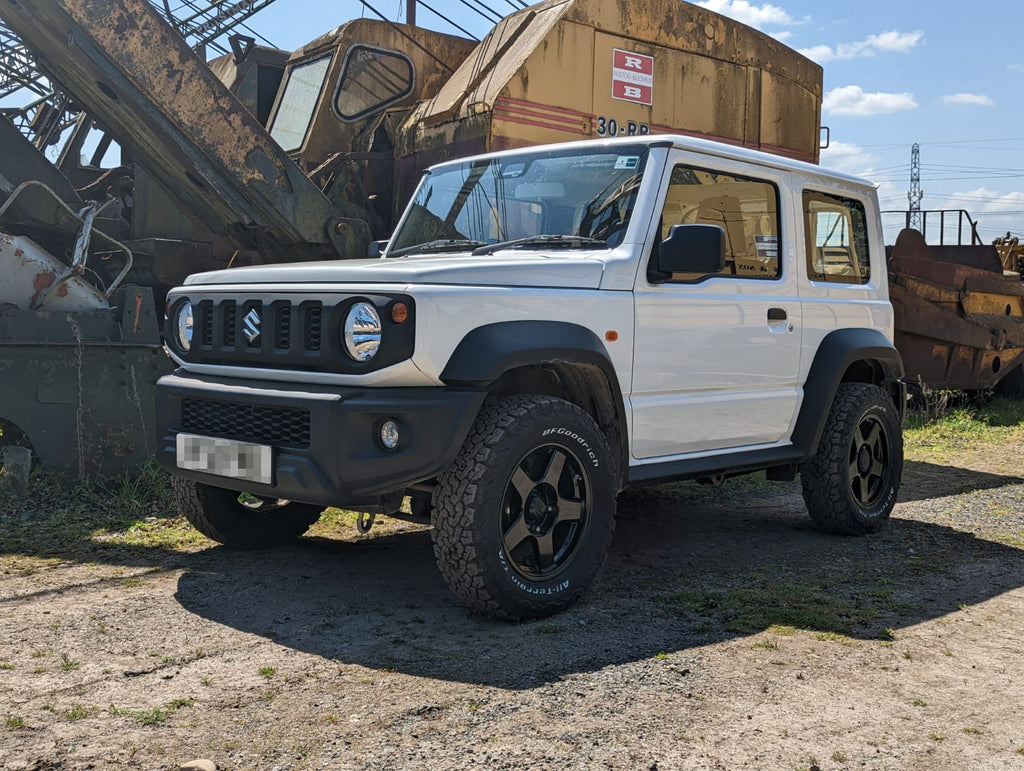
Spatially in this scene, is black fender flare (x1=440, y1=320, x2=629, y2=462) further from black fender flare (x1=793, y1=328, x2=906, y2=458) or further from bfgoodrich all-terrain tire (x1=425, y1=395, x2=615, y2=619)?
Answer: black fender flare (x1=793, y1=328, x2=906, y2=458)

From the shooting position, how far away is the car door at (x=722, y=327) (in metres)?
4.48

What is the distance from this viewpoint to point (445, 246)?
4.79 metres

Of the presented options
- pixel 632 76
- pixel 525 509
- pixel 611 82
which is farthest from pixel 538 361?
pixel 632 76

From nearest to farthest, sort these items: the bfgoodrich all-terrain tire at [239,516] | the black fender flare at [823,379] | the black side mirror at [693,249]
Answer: the black side mirror at [693,249] < the bfgoodrich all-terrain tire at [239,516] < the black fender flare at [823,379]

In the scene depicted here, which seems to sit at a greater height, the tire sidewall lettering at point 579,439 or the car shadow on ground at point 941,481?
the tire sidewall lettering at point 579,439

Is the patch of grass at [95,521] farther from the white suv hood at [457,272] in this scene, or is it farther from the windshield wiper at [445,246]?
the windshield wiper at [445,246]

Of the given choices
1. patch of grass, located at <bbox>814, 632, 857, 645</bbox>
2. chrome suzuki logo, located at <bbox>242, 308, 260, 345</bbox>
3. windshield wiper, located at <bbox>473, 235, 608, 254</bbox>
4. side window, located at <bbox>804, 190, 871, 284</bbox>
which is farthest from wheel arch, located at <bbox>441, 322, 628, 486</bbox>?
side window, located at <bbox>804, 190, 871, 284</bbox>

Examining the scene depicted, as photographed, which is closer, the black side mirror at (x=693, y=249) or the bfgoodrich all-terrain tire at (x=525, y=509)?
the bfgoodrich all-terrain tire at (x=525, y=509)

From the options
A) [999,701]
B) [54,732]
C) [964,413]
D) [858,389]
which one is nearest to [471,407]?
[54,732]

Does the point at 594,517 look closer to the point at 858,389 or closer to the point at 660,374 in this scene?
the point at 660,374

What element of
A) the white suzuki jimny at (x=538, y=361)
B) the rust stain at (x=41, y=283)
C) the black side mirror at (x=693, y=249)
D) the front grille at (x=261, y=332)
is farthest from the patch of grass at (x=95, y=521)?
the black side mirror at (x=693, y=249)

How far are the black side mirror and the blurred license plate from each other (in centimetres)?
177

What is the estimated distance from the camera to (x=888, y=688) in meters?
3.39

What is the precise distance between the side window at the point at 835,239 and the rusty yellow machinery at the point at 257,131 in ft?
8.10
